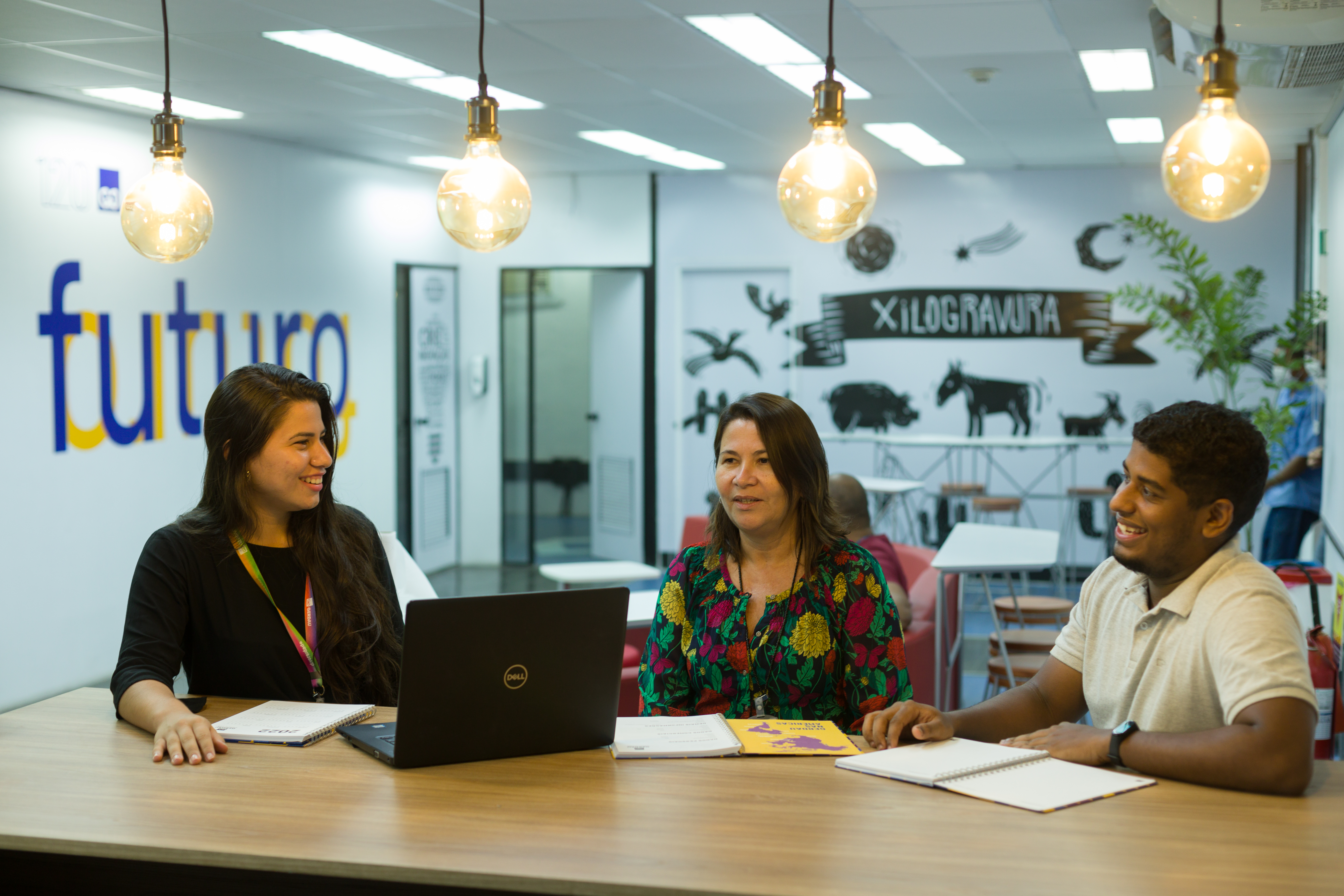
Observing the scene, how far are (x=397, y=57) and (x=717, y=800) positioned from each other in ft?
13.4

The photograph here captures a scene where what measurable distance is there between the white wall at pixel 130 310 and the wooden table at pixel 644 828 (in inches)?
157

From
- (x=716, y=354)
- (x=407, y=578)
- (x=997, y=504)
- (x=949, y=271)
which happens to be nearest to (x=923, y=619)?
(x=407, y=578)

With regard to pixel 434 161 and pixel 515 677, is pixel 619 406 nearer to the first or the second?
pixel 434 161

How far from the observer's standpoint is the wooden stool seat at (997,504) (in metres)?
7.80

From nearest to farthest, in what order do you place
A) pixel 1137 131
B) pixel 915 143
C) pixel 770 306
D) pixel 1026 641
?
pixel 1026 641, pixel 1137 131, pixel 915 143, pixel 770 306

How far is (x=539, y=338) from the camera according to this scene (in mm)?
9367

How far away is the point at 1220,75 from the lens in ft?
7.11

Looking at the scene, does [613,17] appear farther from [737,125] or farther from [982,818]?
[982,818]

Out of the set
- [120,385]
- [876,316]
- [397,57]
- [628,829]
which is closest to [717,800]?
[628,829]

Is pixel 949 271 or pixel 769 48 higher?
pixel 769 48

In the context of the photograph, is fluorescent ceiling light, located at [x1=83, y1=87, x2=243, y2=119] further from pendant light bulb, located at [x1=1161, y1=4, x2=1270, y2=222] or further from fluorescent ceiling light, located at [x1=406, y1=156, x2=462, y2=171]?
pendant light bulb, located at [x1=1161, y1=4, x2=1270, y2=222]

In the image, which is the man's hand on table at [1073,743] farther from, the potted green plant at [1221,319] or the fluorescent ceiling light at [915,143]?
the fluorescent ceiling light at [915,143]

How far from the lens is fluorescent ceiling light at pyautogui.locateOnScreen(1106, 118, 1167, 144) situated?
6.63m

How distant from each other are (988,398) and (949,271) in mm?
973
